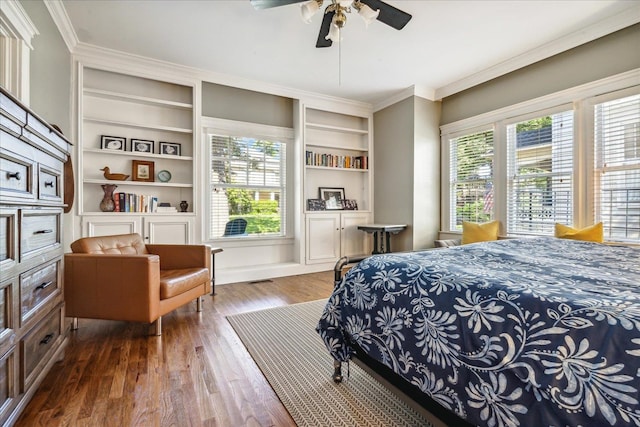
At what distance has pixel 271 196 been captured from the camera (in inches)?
184

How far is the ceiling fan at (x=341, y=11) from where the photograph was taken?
2.13 metres

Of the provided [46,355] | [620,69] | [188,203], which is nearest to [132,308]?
[46,355]

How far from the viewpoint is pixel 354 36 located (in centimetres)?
313

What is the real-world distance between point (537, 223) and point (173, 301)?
4009mm

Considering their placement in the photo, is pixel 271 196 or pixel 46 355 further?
pixel 271 196

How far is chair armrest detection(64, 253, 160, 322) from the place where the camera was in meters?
2.28

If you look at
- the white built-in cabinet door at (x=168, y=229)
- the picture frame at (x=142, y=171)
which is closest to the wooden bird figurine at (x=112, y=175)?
the picture frame at (x=142, y=171)

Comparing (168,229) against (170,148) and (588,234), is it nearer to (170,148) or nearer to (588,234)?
(170,148)

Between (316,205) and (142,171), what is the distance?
8.00 feet

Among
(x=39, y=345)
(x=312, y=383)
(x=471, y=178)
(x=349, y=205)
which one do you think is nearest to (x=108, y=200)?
(x=39, y=345)

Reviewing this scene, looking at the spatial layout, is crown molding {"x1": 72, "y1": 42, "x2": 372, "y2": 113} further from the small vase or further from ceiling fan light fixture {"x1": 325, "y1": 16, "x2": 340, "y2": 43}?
ceiling fan light fixture {"x1": 325, "y1": 16, "x2": 340, "y2": 43}

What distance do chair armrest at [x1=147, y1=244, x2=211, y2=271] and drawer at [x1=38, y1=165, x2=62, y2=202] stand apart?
1.28 metres

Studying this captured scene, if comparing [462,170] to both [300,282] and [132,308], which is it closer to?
[300,282]

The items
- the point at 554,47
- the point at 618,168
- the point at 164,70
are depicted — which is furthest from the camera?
the point at 164,70
